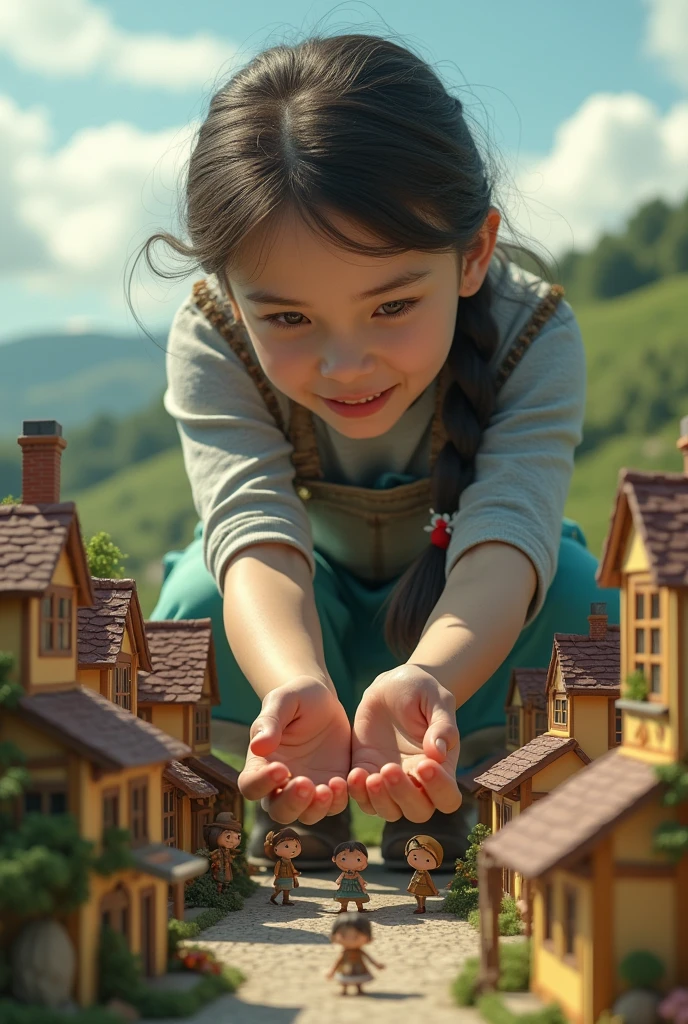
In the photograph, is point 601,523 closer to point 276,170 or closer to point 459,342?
point 459,342

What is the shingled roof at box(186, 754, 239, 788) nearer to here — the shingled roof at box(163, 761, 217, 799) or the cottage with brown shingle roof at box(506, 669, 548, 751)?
the shingled roof at box(163, 761, 217, 799)

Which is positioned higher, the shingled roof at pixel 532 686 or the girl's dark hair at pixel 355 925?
the shingled roof at pixel 532 686

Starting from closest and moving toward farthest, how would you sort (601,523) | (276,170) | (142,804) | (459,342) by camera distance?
(142,804), (276,170), (459,342), (601,523)

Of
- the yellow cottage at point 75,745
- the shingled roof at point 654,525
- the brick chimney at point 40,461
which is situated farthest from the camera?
the brick chimney at point 40,461

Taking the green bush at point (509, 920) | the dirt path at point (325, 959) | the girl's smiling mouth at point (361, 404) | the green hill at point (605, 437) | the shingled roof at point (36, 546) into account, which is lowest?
the dirt path at point (325, 959)

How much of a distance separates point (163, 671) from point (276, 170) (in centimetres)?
352

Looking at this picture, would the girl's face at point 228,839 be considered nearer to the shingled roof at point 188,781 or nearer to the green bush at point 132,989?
the shingled roof at point 188,781

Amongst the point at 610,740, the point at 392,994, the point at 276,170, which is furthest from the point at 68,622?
the point at 610,740

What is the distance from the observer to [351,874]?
7.28m

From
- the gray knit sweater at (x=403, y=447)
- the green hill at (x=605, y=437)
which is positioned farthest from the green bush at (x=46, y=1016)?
the green hill at (x=605, y=437)

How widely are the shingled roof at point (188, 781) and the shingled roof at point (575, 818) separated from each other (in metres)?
2.89

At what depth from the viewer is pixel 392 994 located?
17.9 ft

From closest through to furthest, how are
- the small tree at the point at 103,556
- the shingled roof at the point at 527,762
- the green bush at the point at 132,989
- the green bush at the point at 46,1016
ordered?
the green bush at the point at 46,1016 < the green bush at the point at 132,989 < the shingled roof at the point at 527,762 < the small tree at the point at 103,556

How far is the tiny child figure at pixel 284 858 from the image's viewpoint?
763cm
